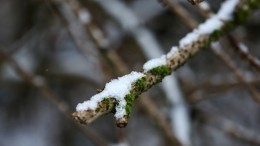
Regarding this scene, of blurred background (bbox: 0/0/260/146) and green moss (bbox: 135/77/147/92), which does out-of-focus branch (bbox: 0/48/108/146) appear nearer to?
blurred background (bbox: 0/0/260/146)

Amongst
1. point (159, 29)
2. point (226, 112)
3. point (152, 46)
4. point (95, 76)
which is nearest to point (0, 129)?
point (95, 76)

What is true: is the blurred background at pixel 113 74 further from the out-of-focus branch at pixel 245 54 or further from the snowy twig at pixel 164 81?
the out-of-focus branch at pixel 245 54

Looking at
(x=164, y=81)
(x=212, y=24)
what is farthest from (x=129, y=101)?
(x=164, y=81)

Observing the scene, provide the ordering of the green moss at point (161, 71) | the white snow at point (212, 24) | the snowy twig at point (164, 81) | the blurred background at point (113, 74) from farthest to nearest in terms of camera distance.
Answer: the blurred background at point (113, 74), the snowy twig at point (164, 81), the white snow at point (212, 24), the green moss at point (161, 71)

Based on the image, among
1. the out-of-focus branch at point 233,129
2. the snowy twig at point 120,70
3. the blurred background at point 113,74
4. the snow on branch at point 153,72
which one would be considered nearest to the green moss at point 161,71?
the snow on branch at point 153,72

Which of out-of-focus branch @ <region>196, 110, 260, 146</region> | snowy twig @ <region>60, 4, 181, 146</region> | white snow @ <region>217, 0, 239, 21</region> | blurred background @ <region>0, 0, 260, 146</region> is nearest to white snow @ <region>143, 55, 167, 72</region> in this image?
white snow @ <region>217, 0, 239, 21</region>

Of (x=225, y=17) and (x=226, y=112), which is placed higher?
(x=226, y=112)

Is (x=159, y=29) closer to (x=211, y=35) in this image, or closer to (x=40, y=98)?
(x=40, y=98)
